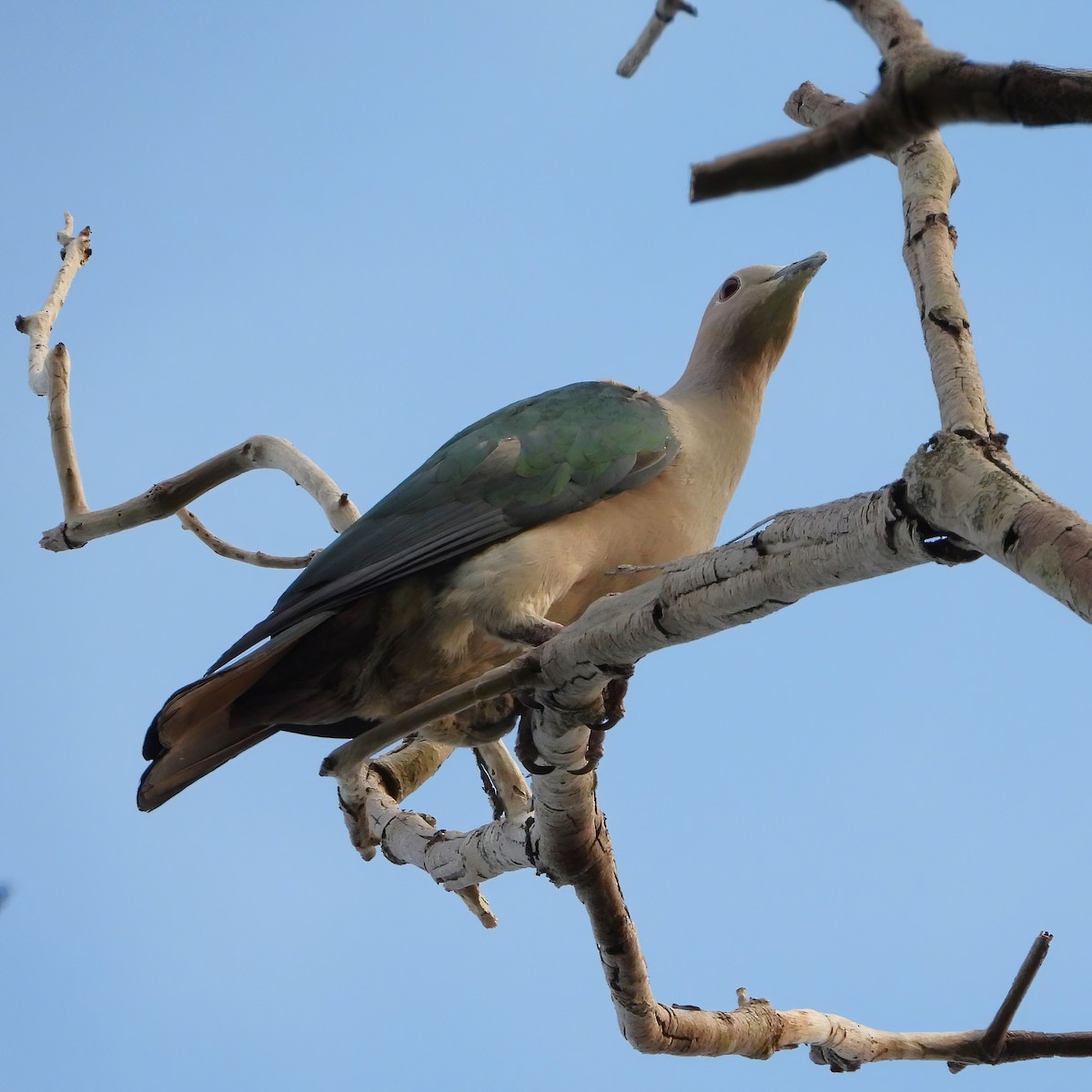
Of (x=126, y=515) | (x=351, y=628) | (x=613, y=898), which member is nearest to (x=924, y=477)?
(x=613, y=898)

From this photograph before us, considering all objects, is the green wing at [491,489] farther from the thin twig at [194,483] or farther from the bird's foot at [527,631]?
the thin twig at [194,483]

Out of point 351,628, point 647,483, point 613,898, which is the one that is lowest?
point 613,898

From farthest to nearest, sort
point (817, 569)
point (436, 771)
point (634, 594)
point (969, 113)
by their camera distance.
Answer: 1. point (436, 771)
2. point (634, 594)
3. point (817, 569)
4. point (969, 113)

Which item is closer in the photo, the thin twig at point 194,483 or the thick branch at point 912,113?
the thick branch at point 912,113

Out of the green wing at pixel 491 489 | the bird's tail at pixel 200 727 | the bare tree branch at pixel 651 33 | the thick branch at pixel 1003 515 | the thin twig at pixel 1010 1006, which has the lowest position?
the thin twig at pixel 1010 1006

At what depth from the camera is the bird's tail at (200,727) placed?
3787mm

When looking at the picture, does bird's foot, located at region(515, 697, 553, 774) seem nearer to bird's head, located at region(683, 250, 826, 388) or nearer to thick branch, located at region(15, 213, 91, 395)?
bird's head, located at region(683, 250, 826, 388)

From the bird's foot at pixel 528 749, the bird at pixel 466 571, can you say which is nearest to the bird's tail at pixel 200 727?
the bird at pixel 466 571

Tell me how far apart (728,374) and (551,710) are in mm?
2127

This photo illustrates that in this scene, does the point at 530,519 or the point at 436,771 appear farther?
the point at 436,771

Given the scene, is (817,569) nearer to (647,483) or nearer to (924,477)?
(924,477)

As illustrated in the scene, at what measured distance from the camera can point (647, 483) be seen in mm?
4293

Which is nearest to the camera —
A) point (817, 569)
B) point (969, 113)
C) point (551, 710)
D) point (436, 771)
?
point (969, 113)

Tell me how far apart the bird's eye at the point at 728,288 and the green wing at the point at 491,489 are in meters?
0.74
